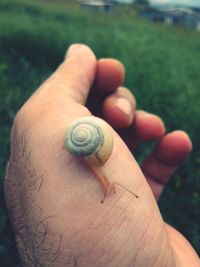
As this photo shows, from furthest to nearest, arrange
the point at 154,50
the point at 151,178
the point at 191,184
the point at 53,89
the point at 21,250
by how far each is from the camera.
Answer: the point at 154,50
the point at 191,184
the point at 151,178
the point at 53,89
the point at 21,250

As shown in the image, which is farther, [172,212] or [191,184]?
[191,184]

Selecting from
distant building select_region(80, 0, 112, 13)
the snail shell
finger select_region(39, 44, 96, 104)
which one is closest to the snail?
the snail shell

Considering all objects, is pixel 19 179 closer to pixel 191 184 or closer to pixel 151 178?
pixel 151 178

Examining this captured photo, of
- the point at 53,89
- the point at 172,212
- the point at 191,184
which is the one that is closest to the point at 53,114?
the point at 53,89

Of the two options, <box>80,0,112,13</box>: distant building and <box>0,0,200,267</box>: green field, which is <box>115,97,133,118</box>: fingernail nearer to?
<box>0,0,200,267</box>: green field

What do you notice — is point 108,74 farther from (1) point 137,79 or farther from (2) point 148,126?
(1) point 137,79

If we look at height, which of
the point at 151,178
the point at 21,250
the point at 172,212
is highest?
the point at 21,250

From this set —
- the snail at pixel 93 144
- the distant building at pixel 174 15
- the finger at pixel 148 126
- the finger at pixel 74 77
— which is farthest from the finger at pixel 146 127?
the distant building at pixel 174 15

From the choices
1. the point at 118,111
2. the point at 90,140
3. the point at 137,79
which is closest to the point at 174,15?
the point at 137,79
